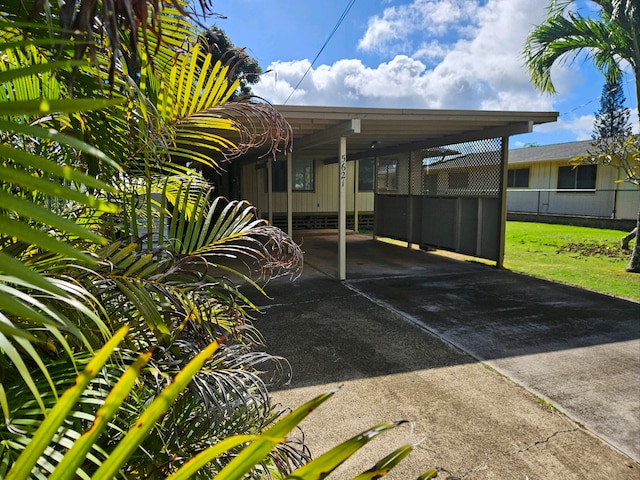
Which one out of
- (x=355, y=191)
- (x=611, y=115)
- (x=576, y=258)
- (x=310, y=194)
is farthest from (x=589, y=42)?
(x=611, y=115)

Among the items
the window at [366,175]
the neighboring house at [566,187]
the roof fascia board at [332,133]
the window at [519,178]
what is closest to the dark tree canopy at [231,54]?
the roof fascia board at [332,133]

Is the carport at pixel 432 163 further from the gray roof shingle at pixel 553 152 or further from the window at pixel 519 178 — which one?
the window at pixel 519 178

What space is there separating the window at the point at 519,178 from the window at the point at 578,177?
2.01 meters

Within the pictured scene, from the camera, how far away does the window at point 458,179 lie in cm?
877

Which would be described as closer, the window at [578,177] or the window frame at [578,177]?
the window frame at [578,177]

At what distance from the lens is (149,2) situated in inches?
28.3

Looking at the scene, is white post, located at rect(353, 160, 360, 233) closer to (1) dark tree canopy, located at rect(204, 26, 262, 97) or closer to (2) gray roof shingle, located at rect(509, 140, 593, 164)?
(2) gray roof shingle, located at rect(509, 140, 593, 164)

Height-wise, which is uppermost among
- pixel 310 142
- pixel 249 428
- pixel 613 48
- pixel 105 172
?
pixel 613 48

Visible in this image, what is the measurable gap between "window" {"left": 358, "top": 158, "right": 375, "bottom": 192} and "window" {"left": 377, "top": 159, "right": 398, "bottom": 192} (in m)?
3.40

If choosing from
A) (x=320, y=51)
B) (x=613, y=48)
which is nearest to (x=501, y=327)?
(x=613, y=48)

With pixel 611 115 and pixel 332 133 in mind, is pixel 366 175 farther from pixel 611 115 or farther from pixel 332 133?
pixel 611 115

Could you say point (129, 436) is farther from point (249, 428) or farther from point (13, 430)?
point (249, 428)

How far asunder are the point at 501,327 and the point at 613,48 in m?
5.87

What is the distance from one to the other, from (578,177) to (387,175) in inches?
470
